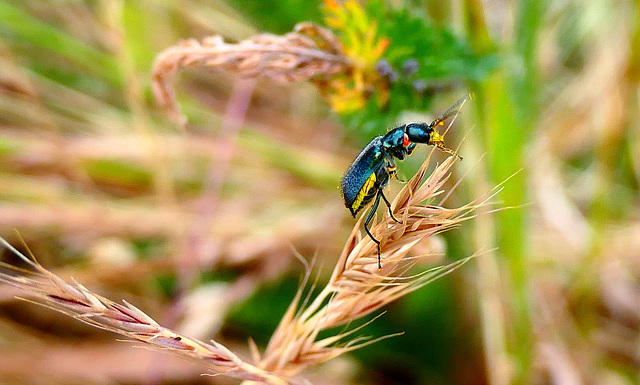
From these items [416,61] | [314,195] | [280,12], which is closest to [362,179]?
[416,61]

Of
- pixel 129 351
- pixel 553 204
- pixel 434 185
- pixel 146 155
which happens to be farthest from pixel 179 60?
pixel 553 204

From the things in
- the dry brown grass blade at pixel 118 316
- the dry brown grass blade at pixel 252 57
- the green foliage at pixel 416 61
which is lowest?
the dry brown grass blade at pixel 118 316

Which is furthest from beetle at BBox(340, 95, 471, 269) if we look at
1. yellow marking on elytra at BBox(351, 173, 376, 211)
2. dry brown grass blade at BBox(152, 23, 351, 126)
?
dry brown grass blade at BBox(152, 23, 351, 126)

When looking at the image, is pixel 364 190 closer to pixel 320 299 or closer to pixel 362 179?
pixel 362 179

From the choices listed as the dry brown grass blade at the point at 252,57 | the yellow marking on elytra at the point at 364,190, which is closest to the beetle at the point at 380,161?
the yellow marking on elytra at the point at 364,190

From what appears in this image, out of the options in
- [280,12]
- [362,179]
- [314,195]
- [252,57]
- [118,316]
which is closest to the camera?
[118,316]

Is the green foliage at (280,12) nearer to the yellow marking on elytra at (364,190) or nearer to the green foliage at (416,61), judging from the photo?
the green foliage at (416,61)

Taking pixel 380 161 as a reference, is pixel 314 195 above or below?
above
